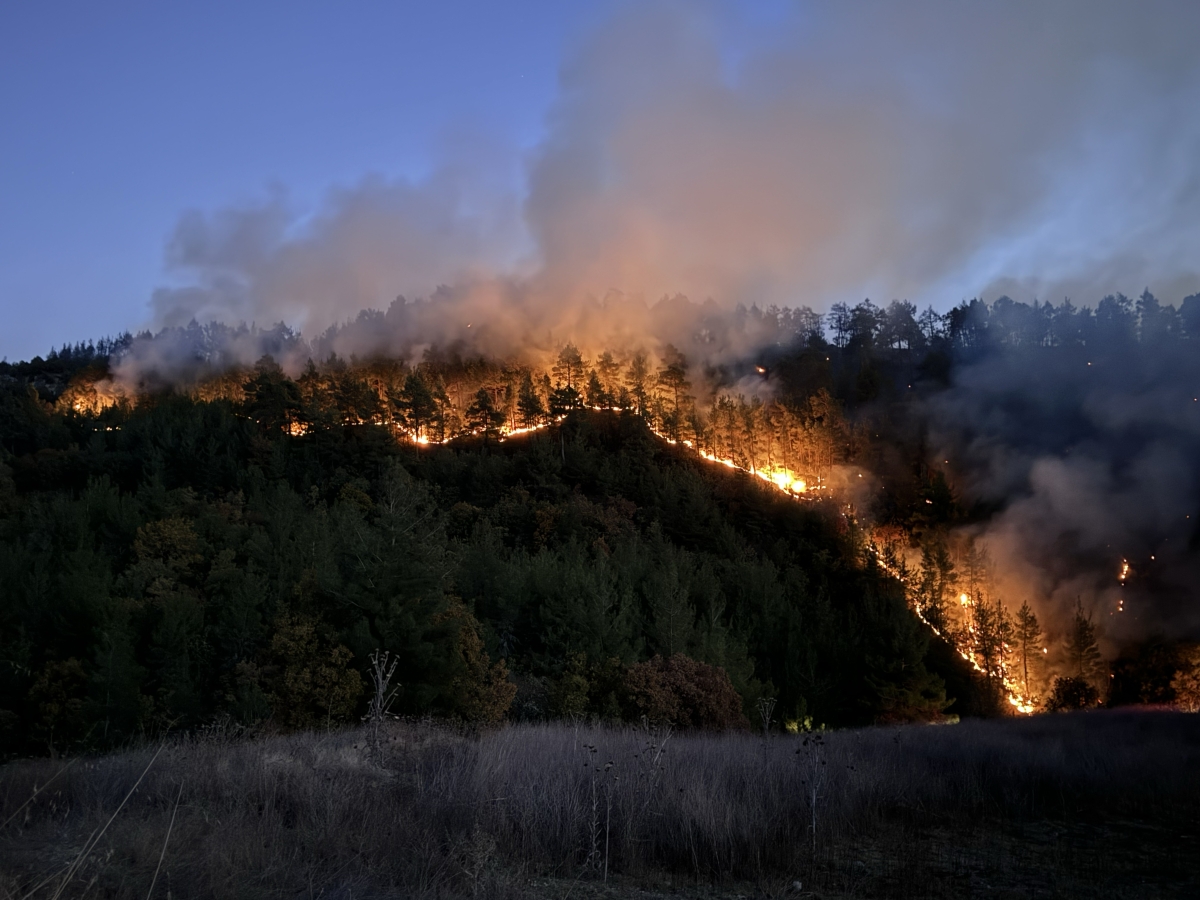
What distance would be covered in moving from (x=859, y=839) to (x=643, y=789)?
2.62 m

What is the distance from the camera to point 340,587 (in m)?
28.7

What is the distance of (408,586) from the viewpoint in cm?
2677

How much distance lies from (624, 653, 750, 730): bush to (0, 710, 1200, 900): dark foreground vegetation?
1693cm

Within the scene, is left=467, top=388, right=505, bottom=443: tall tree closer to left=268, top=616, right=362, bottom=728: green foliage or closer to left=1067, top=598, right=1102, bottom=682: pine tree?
left=1067, top=598, right=1102, bottom=682: pine tree

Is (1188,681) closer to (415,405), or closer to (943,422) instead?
(943,422)

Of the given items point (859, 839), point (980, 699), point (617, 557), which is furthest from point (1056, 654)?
point (859, 839)

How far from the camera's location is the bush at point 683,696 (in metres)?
28.4

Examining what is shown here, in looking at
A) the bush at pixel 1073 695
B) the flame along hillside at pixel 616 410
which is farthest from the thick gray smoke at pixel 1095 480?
the flame along hillside at pixel 616 410

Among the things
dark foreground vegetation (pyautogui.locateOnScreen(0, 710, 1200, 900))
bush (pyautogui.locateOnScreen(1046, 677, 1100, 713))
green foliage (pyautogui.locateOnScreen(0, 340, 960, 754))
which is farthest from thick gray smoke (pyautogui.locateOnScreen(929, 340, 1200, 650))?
dark foreground vegetation (pyautogui.locateOnScreen(0, 710, 1200, 900))

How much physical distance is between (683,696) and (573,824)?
22.5 m

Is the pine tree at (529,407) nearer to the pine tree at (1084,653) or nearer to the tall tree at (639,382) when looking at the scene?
the tall tree at (639,382)

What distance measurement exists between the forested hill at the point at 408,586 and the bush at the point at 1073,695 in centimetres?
1125

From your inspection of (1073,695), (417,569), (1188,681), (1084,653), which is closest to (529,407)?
(1084,653)

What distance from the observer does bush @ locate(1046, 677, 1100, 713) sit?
48.9 meters
